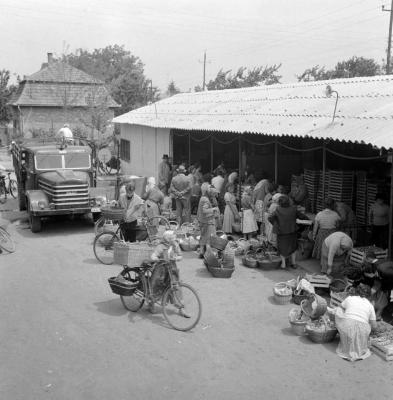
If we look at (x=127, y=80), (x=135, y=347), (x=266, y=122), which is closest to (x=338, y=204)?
(x=266, y=122)

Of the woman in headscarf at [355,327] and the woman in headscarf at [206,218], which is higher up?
the woman in headscarf at [206,218]

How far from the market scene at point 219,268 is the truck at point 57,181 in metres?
0.04

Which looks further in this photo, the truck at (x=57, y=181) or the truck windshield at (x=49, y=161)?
the truck windshield at (x=49, y=161)

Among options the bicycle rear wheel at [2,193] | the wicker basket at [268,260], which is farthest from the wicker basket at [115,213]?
the bicycle rear wheel at [2,193]

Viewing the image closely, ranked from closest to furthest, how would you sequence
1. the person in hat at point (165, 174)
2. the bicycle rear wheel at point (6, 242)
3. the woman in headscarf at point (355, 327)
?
1. the woman in headscarf at point (355, 327)
2. the bicycle rear wheel at point (6, 242)
3. the person in hat at point (165, 174)

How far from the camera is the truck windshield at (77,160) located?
15039mm

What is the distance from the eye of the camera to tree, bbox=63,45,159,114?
52.4 m

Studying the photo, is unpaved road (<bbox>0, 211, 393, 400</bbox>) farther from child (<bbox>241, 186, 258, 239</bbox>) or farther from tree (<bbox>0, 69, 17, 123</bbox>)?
tree (<bbox>0, 69, 17, 123</bbox>)

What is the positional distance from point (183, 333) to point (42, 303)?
2.66 meters

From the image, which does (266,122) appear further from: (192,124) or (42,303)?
(42,303)

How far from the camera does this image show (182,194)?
548 inches

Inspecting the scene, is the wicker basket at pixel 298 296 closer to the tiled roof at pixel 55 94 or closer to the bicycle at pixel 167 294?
the bicycle at pixel 167 294

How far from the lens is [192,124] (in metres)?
16.8

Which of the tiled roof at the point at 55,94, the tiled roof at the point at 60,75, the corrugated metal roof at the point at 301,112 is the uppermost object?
the tiled roof at the point at 60,75
